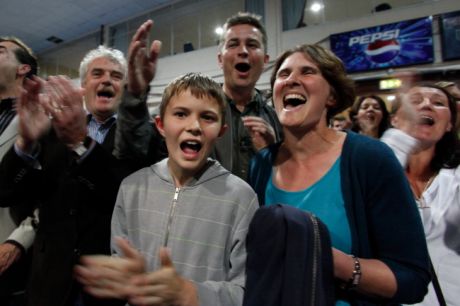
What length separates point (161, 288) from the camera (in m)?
0.85

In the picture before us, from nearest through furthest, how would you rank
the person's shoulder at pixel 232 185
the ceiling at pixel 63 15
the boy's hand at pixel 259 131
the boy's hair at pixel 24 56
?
the person's shoulder at pixel 232 185, the boy's hand at pixel 259 131, the boy's hair at pixel 24 56, the ceiling at pixel 63 15

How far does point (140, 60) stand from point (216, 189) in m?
0.65

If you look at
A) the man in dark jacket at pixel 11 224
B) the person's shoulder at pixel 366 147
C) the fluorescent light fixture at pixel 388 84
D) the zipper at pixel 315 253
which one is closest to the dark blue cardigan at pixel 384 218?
the person's shoulder at pixel 366 147

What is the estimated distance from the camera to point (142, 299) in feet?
2.75

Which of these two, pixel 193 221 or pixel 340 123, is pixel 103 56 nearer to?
pixel 193 221

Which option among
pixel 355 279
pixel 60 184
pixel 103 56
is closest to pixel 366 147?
pixel 355 279

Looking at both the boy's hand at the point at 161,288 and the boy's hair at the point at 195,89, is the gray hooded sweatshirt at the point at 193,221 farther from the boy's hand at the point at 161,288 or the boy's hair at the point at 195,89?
the boy's hair at the point at 195,89

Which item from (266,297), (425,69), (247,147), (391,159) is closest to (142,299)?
(266,297)

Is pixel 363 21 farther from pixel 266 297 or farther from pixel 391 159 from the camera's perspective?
pixel 266 297

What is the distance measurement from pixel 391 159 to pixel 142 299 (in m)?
0.95

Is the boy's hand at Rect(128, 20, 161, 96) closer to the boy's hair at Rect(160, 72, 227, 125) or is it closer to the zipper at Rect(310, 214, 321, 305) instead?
the boy's hair at Rect(160, 72, 227, 125)

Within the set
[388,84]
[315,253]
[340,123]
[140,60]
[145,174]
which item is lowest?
[315,253]

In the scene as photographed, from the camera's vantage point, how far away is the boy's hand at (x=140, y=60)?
137 cm

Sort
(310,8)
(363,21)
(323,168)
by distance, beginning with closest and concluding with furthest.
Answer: (323,168), (363,21), (310,8)
